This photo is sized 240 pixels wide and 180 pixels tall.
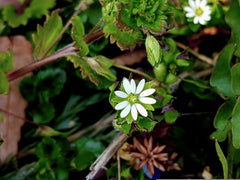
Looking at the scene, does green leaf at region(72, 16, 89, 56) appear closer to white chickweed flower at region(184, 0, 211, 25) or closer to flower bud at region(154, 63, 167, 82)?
flower bud at region(154, 63, 167, 82)

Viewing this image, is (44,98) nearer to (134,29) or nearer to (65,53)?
(65,53)

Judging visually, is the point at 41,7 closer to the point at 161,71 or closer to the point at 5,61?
the point at 5,61

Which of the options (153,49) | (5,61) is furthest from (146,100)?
(5,61)

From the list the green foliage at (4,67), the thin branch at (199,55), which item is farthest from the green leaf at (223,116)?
the green foliage at (4,67)

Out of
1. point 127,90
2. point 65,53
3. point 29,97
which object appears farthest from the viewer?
point 29,97

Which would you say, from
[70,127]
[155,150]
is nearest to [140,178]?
[155,150]

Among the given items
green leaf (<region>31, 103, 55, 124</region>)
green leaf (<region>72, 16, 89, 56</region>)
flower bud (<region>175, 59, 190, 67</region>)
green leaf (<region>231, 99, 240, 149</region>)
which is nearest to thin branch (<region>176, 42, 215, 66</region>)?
flower bud (<region>175, 59, 190, 67</region>)

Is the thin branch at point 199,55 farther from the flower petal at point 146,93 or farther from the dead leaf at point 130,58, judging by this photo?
the flower petal at point 146,93
